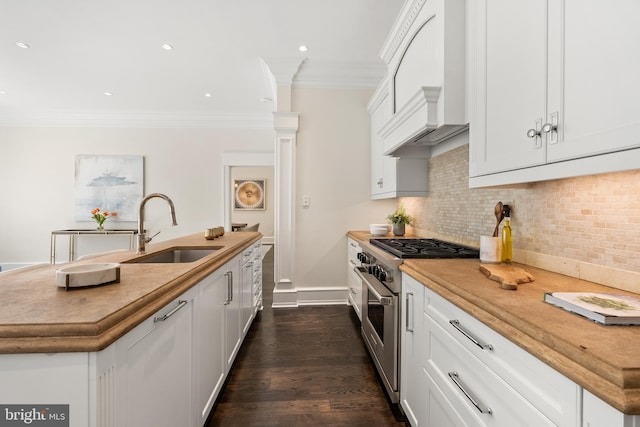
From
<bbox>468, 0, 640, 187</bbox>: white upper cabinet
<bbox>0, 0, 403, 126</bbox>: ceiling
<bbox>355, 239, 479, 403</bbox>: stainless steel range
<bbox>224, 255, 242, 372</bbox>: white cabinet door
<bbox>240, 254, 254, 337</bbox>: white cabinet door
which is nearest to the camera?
<bbox>468, 0, 640, 187</bbox>: white upper cabinet

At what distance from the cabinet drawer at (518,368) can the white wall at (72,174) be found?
4.89 meters

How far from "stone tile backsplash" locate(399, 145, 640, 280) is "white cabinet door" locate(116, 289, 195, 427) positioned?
160 cm

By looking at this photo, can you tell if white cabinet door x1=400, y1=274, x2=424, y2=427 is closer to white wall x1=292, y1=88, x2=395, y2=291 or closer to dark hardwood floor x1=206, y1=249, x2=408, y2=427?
dark hardwood floor x1=206, y1=249, x2=408, y2=427

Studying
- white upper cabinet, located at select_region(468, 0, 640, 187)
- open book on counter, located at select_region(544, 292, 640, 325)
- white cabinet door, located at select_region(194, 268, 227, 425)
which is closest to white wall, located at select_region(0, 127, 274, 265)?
white cabinet door, located at select_region(194, 268, 227, 425)

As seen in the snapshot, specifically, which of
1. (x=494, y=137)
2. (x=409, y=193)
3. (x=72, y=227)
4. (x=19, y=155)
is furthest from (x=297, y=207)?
(x=19, y=155)

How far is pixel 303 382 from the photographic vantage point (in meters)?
1.92

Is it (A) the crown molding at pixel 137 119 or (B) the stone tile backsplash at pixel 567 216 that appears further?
(A) the crown molding at pixel 137 119

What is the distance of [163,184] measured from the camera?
5.30 meters

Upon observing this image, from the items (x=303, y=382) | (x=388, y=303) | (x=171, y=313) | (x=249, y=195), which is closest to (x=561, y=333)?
(x=388, y=303)

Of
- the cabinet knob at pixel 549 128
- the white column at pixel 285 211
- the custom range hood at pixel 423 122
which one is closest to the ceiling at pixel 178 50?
the white column at pixel 285 211

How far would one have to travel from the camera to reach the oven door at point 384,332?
63.7 inches

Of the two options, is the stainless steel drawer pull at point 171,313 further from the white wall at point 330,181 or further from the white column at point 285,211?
the white wall at point 330,181

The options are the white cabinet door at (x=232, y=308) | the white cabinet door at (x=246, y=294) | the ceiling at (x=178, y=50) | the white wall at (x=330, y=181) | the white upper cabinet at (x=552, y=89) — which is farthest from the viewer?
the white wall at (x=330, y=181)

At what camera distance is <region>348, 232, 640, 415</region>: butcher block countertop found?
19.6 inches
